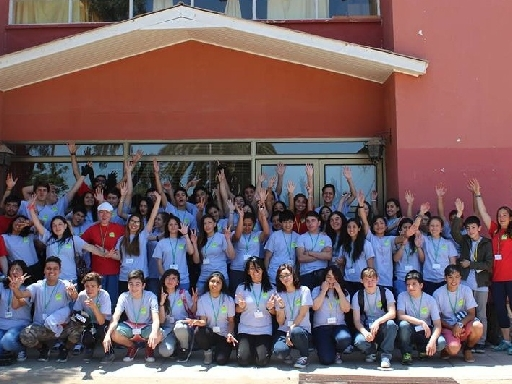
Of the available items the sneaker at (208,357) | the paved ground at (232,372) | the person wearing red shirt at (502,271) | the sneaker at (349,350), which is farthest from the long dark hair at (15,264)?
the person wearing red shirt at (502,271)

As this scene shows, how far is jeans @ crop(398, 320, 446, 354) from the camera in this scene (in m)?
5.93

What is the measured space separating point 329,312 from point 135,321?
2.04 meters

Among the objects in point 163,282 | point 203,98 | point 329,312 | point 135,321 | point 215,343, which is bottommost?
point 215,343

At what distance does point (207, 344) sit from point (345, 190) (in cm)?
390

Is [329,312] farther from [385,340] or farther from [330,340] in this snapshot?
[385,340]

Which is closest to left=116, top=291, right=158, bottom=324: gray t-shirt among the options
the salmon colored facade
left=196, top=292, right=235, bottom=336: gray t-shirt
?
left=196, top=292, right=235, bottom=336: gray t-shirt

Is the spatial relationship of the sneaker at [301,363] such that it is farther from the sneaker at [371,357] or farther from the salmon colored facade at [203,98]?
the salmon colored facade at [203,98]

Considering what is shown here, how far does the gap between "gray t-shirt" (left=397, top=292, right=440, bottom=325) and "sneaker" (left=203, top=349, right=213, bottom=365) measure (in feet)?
6.63

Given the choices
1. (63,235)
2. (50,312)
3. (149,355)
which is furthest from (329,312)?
(63,235)

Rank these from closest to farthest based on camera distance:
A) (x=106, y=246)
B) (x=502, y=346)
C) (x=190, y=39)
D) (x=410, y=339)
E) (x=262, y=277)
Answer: (x=410, y=339) → (x=262, y=277) → (x=502, y=346) → (x=106, y=246) → (x=190, y=39)

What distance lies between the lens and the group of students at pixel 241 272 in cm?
606

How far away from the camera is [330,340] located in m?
6.12

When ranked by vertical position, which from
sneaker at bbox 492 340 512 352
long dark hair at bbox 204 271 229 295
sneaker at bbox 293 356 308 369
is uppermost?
long dark hair at bbox 204 271 229 295

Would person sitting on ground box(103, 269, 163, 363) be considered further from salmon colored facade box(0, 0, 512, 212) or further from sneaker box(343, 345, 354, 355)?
salmon colored facade box(0, 0, 512, 212)
